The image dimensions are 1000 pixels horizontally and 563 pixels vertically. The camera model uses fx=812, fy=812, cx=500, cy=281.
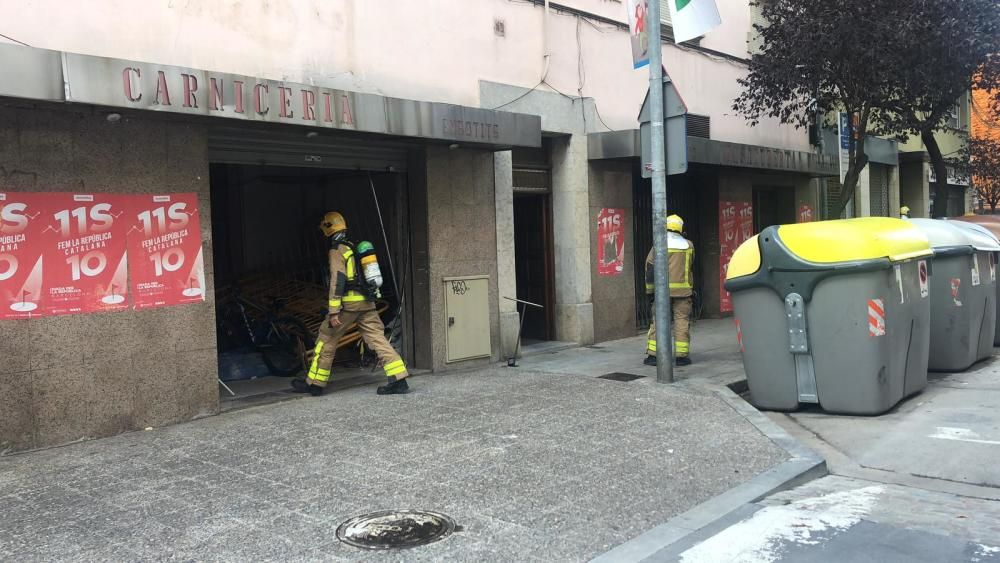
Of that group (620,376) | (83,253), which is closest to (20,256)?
(83,253)

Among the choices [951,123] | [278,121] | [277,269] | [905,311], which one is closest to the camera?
[278,121]

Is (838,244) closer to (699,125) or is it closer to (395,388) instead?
(395,388)

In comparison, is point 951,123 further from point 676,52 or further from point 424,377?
point 424,377

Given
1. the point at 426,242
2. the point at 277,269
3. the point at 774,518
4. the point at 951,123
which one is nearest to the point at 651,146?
the point at 426,242

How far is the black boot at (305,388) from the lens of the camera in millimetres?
8156

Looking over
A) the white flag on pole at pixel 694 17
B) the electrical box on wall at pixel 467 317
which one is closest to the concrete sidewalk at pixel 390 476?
the electrical box on wall at pixel 467 317

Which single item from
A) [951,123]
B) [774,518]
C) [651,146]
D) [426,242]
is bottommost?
[774,518]

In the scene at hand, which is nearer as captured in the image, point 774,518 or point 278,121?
point 774,518

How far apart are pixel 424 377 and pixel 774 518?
5.16m

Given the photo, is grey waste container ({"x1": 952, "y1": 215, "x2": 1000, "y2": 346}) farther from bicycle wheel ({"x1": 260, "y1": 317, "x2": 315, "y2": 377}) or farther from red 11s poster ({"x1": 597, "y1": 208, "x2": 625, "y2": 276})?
bicycle wheel ({"x1": 260, "y1": 317, "x2": 315, "y2": 377})

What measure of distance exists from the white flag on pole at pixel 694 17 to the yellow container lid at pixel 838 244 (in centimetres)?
231

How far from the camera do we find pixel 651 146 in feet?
27.6

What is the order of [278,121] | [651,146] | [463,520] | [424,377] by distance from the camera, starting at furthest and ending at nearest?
[424,377] → [651,146] → [278,121] → [463,520]

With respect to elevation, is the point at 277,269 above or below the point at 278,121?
below
